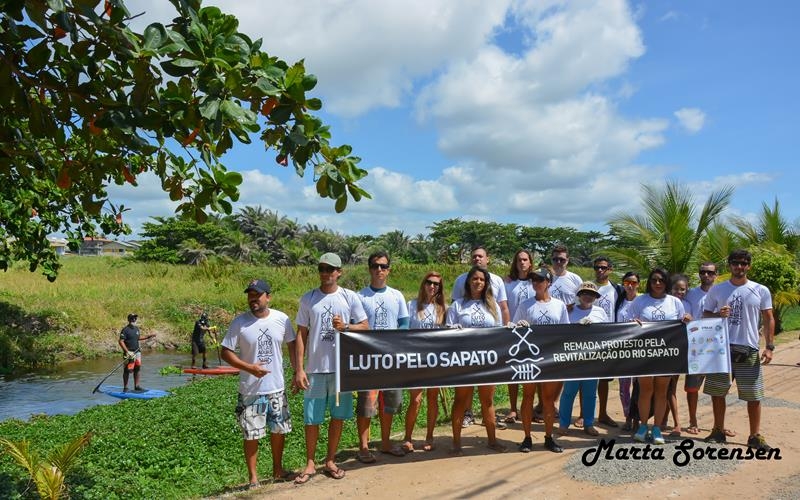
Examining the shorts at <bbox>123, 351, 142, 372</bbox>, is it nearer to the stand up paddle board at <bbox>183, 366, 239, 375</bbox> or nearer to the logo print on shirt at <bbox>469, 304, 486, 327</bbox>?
the stand up paddle board at <bbox>183, 366, 239, 375</bbox>

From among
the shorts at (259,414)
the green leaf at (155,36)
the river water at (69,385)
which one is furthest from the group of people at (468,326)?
the river water at (69,385)

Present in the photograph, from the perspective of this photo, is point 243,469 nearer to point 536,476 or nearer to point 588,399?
point 536,476

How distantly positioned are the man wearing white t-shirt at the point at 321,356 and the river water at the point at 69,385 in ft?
29.5

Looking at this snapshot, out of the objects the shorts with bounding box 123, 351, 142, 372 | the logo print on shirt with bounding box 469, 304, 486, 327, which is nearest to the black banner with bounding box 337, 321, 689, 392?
the logo print on shirt with bounding box 469, 304, 486, 327

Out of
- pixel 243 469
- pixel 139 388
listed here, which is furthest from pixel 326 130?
pixel 139 388

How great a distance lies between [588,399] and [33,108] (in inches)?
230

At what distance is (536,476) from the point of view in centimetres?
548

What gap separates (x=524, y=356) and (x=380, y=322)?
1460mm

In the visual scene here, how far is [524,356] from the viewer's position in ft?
20.3

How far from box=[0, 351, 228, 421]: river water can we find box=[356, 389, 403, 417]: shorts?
29.5 feet

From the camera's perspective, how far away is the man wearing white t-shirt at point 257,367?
523cm

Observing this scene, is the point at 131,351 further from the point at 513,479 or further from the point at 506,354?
the point at 513,479

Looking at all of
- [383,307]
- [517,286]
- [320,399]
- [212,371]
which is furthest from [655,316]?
[212,371]

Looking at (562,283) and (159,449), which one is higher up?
(562,283)
